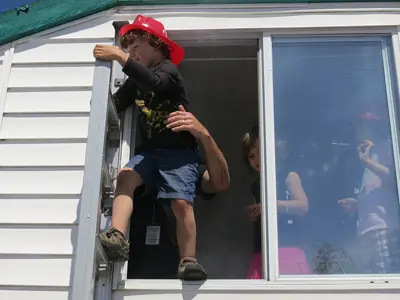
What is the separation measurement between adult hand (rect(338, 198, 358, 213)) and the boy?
Result: 2.66ft

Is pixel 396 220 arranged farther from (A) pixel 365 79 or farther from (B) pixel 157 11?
(B) pixel 157 11

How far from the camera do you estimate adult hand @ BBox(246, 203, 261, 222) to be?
14.3 ft

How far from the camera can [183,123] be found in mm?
3729

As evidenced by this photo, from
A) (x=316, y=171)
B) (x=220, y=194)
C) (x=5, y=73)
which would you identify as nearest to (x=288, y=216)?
(x=316, y=171)

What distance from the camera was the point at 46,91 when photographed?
416 cm

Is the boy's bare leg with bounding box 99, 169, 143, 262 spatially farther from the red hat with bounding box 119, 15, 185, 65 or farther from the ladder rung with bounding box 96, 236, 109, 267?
the red hat with bounding box 119, 15, 185, 65

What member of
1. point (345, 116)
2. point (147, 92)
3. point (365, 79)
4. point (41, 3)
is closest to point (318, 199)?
point (345, 116)

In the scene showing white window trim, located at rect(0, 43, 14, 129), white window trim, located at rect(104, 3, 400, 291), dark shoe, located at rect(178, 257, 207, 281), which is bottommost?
dark shoe, located at rect(178, 257, 207, 281)

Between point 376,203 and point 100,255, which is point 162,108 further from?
point 376,203

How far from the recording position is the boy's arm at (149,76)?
11.4ft

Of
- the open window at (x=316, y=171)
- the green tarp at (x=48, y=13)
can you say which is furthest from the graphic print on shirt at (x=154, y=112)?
the green tarp at (x=48, y=13)

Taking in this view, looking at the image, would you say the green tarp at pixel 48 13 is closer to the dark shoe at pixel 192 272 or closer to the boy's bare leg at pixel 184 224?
the boy's bare leg at pixel 184 224

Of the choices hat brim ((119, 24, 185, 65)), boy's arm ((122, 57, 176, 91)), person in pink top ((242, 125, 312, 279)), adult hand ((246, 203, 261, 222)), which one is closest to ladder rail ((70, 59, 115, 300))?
boy's arm ((122, 57, 176, 91))

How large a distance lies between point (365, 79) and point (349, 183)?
669 mm
